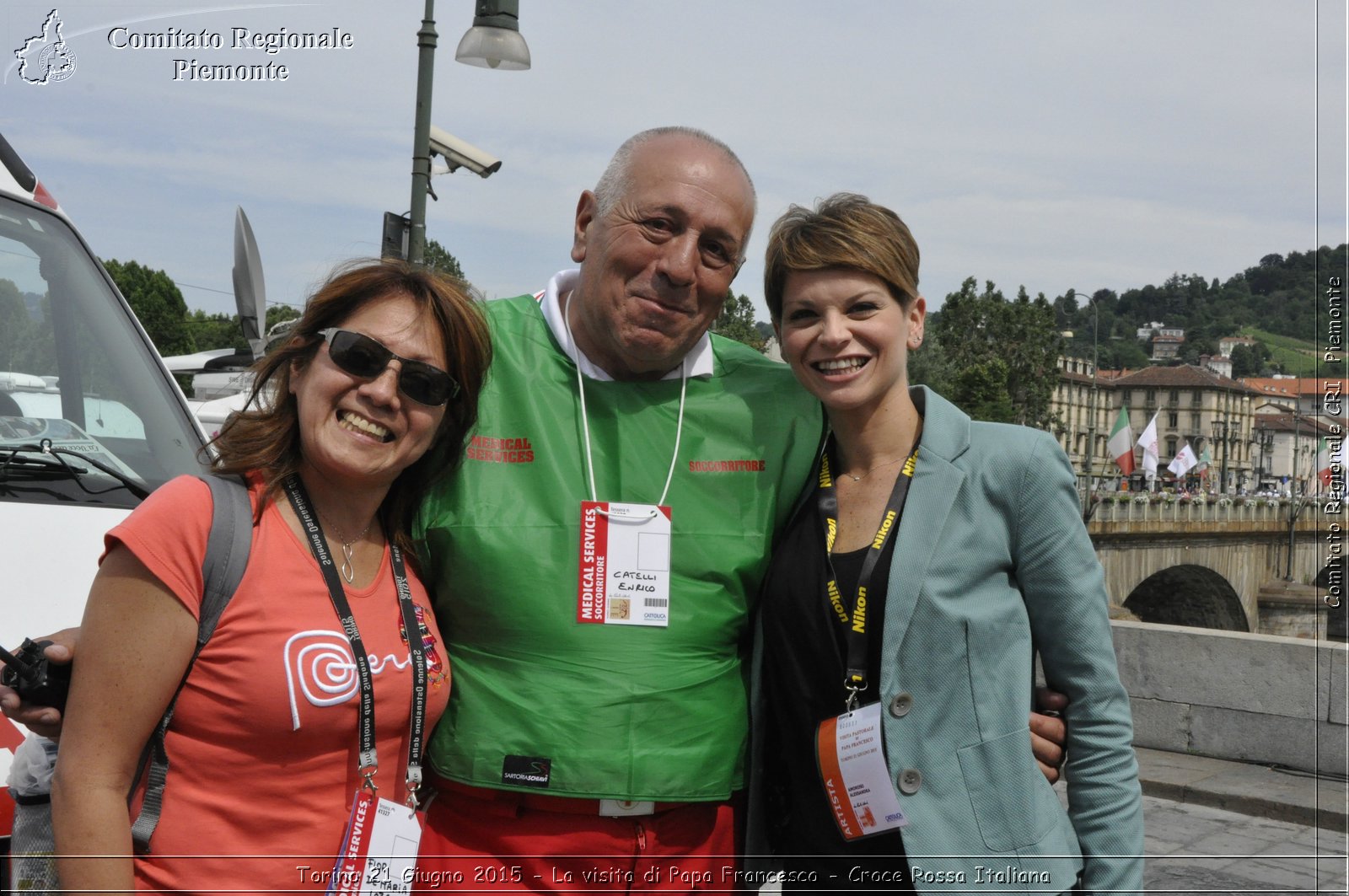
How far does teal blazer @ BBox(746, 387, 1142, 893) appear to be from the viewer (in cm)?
241

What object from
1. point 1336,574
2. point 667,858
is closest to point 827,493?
point 667,858

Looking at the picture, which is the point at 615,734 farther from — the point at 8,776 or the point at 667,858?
the point at 8,776

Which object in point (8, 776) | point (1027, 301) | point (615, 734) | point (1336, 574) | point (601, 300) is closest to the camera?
point (8, 776)

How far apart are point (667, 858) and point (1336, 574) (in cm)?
350

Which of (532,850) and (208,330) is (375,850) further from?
(208,330)

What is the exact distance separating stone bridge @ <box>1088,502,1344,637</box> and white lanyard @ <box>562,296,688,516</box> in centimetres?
5499

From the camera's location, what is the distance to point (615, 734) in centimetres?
259

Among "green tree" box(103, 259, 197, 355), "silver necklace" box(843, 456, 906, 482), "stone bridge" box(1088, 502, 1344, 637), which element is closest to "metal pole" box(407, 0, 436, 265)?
"silver necklace" box(843, 456, 906, 482)

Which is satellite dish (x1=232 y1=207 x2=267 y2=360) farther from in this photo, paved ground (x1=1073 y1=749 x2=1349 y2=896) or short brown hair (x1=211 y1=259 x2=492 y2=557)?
paved ground (x1=1073 y1=749 x2=1349 y2=896)

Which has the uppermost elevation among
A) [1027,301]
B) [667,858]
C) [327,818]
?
[1027,301]

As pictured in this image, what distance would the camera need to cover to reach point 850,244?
2559 mm

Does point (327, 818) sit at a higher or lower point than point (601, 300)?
lower

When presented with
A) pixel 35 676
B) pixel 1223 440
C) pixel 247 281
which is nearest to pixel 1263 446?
pixel 1223 440

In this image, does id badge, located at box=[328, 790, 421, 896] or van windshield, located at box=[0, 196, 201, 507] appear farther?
van windshield, located at box=[0, 196, 201, 507]
